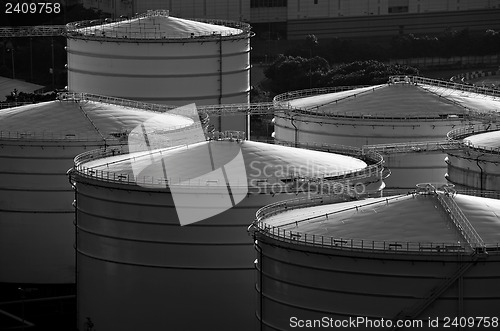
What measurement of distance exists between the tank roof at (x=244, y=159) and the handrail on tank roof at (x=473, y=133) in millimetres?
4582

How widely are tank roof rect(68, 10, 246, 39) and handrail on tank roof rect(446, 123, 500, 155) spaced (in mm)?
16683

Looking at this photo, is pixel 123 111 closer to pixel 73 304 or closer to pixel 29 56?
pixel 73 304

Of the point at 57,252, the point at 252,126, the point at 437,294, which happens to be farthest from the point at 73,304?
the point at 252,126

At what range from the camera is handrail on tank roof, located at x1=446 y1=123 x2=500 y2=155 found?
57.9 metres

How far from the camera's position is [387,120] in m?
67.5

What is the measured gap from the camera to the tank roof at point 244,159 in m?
53.6

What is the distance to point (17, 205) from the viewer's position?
64.3 m

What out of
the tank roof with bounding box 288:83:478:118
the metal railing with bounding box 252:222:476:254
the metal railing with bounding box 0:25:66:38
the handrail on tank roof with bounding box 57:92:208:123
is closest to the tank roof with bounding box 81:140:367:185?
the metal railing with bounding box 252:222:476:254

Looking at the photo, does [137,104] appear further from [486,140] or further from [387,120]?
[486,140]

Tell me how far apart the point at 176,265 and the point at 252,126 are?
52.5 metres

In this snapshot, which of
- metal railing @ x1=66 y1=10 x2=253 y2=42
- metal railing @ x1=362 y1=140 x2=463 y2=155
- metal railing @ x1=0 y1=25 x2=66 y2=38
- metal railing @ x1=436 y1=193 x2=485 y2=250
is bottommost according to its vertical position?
metal railing @ x1=362 y1=140 x2=463 y2=155

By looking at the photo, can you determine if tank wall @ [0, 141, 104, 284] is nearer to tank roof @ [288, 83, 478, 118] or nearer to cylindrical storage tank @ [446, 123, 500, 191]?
tank roof @ [288, 83, 478, 118]

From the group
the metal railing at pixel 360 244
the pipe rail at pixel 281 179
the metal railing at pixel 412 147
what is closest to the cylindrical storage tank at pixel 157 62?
the metal railing at pixel 412 147

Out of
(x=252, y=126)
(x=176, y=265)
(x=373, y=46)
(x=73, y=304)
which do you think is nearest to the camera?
(x=176, y=265)
